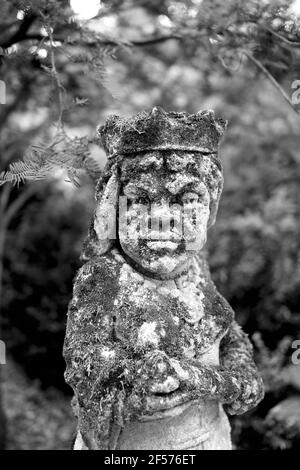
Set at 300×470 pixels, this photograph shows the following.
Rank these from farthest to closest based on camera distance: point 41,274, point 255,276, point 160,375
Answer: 1. point 41,274
2. point 255,276
3. point 160,375

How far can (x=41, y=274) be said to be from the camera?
566 cm

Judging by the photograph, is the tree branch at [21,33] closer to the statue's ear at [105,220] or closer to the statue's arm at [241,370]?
the statue's ear at [105,220]

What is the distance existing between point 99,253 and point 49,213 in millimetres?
4263

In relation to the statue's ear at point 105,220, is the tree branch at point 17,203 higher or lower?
lower

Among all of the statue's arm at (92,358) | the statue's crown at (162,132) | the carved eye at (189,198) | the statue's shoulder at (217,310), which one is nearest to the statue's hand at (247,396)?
the statue's shoulder at (217,310)

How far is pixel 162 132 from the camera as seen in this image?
1.75 meters

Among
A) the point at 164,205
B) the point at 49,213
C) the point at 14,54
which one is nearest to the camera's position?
the point at 164,205

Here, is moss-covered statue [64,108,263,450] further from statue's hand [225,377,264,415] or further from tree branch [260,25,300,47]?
tree branch [260,25,300,47]

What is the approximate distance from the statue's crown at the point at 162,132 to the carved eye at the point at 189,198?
152 mm

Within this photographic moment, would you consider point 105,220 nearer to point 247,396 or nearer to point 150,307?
point 150,307

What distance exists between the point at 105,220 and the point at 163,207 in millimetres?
228

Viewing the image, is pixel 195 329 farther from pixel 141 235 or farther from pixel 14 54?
pixel 14 54

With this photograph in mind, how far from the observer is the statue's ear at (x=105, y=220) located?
185 centimetres
